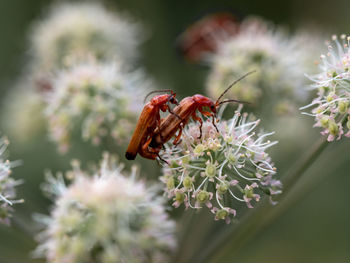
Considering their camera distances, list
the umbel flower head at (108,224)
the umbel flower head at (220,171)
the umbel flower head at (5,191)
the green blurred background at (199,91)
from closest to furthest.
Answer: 1. the umbel flower head at (108,224)
2. the umbel flower head at (220,171)
3. the umbel flower head at (5,191)
4. the green blurred background at (199,91)

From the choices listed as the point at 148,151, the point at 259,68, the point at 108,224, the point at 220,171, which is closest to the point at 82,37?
the point at 259,68

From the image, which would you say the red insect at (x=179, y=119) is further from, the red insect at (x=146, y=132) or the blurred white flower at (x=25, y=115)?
the blurred white flower at (x=25, y=115)

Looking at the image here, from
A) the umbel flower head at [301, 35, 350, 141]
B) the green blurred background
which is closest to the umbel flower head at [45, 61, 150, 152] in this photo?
the green blurred background

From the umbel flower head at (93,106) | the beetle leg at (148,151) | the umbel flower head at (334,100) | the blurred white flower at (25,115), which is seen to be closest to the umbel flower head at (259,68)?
the umbel flower head at (93,106)

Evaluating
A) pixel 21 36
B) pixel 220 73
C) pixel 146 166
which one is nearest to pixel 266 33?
pixel 220 73

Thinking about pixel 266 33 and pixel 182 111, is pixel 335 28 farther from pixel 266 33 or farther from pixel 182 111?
pixel 182 111

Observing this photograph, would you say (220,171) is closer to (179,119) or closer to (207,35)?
(179,119)
